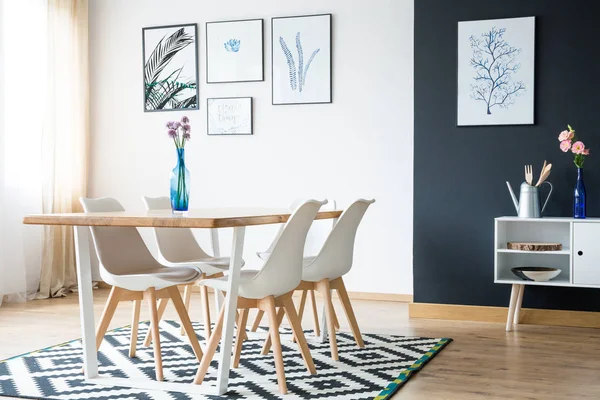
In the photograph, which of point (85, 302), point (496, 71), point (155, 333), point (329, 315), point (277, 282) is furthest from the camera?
point (496, 71)

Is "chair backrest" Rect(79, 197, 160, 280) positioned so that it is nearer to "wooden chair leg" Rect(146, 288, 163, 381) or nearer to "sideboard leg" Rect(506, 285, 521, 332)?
"wooden chair leg" Rect(146, 288, 163, 381)

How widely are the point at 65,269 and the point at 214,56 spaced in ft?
6.60

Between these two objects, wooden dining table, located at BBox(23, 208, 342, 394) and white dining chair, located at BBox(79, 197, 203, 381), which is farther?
white dining chair, located at BBox(79, 197, 203, 381)

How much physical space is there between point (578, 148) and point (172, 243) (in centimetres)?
233

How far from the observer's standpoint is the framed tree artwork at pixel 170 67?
6.14 metres

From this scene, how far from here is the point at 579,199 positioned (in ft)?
14.6

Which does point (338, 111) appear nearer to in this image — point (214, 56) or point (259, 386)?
point (214, 56)

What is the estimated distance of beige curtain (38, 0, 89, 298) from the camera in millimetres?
5941

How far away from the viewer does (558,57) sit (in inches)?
184

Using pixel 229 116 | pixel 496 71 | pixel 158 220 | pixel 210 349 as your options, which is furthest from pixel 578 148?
pixel 229 116

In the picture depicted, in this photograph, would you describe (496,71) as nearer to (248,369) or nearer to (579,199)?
(579,199)

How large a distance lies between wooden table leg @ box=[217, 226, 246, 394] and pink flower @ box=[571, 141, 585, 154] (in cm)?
227

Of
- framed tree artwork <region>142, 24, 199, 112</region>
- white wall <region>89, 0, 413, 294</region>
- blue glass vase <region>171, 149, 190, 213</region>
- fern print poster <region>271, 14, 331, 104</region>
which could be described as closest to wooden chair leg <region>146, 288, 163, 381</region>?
blue glass vase <region>171, 149, 190, 213</region>

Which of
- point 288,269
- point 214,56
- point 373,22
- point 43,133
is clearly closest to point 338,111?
point 373,22
